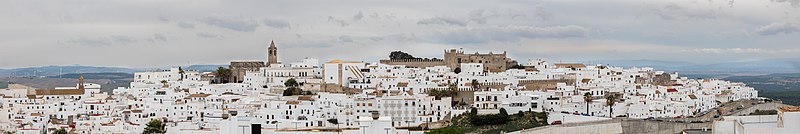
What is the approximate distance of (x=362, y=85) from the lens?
3272 cm

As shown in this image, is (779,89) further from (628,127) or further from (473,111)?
(473,111)

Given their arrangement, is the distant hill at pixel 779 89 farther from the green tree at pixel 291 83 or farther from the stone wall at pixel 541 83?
the green tree at pixel 291 83

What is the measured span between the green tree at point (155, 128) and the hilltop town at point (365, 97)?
38 centimetres

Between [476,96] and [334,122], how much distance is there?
4.18 meters

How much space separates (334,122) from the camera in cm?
2803

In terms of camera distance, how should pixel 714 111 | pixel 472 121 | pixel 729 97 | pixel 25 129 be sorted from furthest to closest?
pixel 729 97, pixel 714 111, pixel 25 129, pixel 472 121

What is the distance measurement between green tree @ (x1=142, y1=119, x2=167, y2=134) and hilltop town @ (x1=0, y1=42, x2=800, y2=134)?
38 centimetres

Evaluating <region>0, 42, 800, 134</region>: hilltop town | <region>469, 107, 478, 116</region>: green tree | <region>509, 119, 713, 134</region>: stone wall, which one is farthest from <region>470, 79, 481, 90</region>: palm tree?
<region>509, 119, 713, 134</region>: stone wall

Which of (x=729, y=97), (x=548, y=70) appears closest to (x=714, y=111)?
(x=729, y=97)

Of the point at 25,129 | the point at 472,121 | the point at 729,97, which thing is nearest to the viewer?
→ the point at 472,121

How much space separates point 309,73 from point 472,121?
1064 cm

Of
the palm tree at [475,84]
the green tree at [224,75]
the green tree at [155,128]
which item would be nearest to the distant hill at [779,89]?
the palm tree at [475,84]

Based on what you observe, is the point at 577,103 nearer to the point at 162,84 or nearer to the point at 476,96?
the point at 476,96

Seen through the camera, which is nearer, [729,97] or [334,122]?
[334,122]
